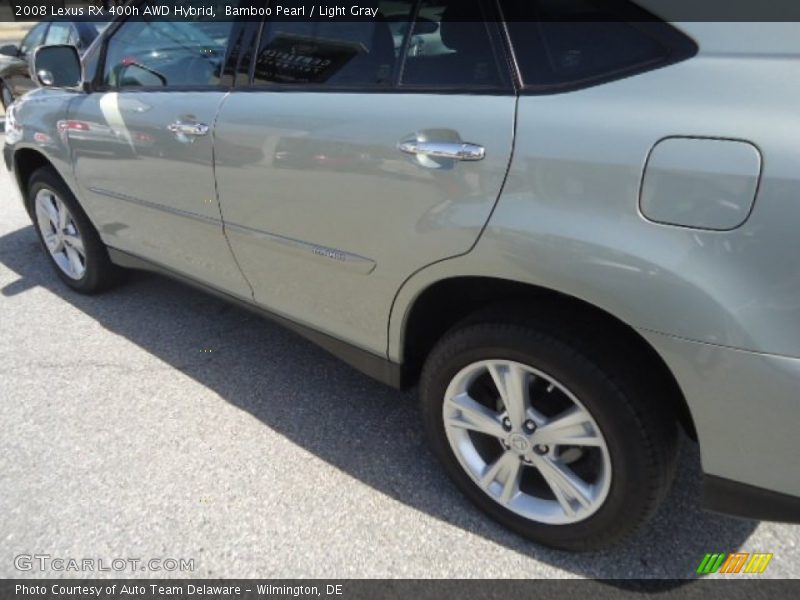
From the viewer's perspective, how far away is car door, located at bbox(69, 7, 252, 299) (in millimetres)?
2424

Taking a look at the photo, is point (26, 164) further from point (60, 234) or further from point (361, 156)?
point (361, 156)

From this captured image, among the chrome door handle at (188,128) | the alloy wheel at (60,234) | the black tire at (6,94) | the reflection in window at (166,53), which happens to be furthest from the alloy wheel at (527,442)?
the black tire at (6,94)

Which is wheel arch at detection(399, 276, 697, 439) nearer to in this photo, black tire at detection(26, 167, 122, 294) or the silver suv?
the silver suv

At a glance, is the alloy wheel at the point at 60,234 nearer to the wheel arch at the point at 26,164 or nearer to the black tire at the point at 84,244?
the black tire at the point at 84,244

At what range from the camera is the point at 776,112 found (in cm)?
119

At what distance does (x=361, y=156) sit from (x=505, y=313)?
64 centimetres

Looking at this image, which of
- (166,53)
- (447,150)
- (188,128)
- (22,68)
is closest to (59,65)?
(166,53)

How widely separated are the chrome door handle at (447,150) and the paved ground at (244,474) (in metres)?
1.21

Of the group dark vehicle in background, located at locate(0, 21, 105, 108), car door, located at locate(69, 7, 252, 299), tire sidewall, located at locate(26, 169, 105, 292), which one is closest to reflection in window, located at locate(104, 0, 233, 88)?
car door, located at locate(69, 7, 252, 299)

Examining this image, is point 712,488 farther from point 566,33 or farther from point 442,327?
point 566,33

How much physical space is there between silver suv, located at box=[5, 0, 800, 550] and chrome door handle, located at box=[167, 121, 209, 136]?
0.01 m

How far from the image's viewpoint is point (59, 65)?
3.06m

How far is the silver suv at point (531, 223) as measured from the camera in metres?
1.27

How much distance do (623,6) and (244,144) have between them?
1.32 m
